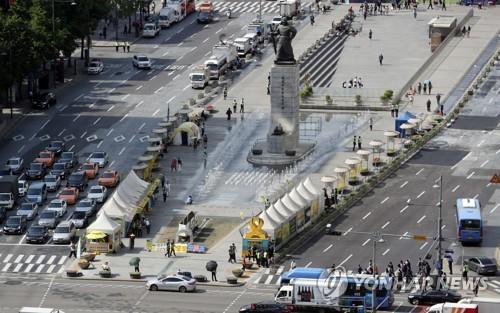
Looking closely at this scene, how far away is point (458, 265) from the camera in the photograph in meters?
189

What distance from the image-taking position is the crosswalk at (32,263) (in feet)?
620

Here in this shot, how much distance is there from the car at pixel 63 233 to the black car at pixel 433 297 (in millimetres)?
37846

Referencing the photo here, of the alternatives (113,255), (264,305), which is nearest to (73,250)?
(113,255)

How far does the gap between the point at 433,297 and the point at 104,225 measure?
35.0 metres

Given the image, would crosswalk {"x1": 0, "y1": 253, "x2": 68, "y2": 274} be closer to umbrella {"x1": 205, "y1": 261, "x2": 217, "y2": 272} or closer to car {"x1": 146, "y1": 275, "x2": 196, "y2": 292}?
car {"x1": 146, "y1": 275, "x2": 196, "y2": 292}

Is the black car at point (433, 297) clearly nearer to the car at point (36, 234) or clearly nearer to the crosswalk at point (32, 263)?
the crosswalk at point (32, 263)

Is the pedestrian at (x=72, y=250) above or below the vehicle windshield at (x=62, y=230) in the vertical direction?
below

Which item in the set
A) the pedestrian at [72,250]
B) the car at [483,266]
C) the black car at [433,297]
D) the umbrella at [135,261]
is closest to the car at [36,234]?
the pedestrian at [72,250]

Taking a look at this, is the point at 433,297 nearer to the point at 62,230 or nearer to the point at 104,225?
the point at 104,225

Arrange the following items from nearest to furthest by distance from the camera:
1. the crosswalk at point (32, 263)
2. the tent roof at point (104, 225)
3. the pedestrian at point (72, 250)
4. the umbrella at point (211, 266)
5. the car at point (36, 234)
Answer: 1. the umbrella at point (211, 266)
2. the crosswalk at point (32, 263)
3. the pedestrian at point (72, 250)
4. the tent roof at point (104, 225)
5. the car at point (36, 234)

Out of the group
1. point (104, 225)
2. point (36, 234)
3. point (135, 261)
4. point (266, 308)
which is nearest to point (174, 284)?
point (135, 261)

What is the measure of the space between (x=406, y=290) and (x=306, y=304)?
11863 mm

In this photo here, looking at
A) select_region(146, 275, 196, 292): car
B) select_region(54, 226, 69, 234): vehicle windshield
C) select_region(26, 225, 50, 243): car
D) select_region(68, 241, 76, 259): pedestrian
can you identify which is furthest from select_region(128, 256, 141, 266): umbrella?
select_region(26, 225, 50, 243): car

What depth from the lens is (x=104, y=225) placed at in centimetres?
19400
